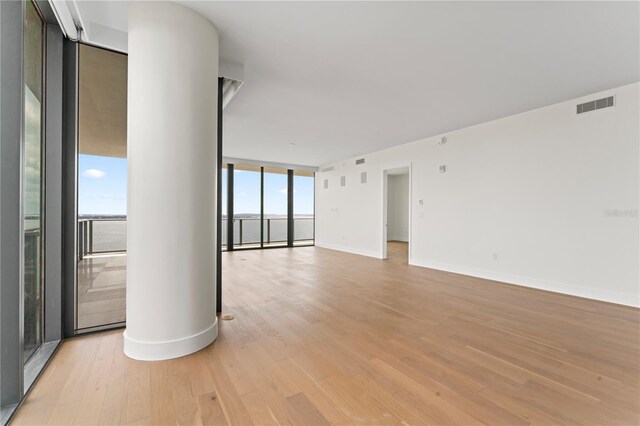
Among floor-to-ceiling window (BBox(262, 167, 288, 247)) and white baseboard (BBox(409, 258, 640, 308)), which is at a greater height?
floor-to-ceiling window (BBox(262, 167, 288, 247))

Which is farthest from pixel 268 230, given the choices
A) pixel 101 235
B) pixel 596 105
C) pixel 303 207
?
pixel 596 105

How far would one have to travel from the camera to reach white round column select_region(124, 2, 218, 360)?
84.2 inches

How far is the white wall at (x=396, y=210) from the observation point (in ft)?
35.1

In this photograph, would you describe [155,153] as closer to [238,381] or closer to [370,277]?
[238,381]

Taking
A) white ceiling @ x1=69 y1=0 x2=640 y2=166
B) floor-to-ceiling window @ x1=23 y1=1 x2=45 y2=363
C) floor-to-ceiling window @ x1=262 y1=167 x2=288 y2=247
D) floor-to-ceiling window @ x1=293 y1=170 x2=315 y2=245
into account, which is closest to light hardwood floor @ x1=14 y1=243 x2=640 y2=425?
floor-to-ceiling window @ x1=23 y1=1 x2=45 y2=363

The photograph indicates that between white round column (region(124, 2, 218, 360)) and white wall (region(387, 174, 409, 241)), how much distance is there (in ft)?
30.4

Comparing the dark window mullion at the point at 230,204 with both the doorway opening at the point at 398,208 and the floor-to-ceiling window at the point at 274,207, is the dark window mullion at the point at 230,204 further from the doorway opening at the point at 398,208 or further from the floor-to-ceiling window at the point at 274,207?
the doorway opening at the point at 398,208

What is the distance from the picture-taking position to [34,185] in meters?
2.19

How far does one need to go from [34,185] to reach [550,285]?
6.25m

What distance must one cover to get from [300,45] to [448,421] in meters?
3.22

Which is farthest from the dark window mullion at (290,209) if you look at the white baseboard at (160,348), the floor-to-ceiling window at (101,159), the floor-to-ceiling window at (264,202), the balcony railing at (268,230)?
the white baseboard at (160,348)

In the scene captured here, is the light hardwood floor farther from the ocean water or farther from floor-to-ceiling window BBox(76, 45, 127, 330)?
the ocean water

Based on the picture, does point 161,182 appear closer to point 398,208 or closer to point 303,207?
point 303,207

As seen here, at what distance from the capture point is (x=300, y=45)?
274 centimetres
